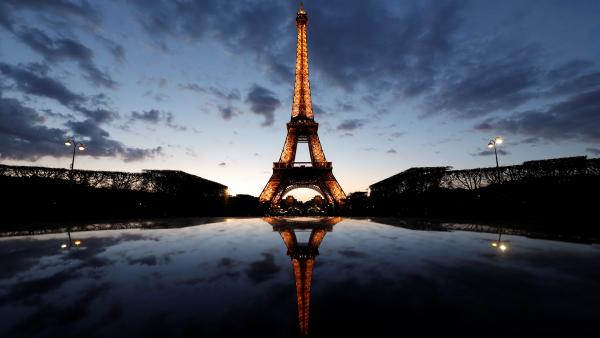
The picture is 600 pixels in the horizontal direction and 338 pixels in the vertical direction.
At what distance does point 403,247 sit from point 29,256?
8.66m

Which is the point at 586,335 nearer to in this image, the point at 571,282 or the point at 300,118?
the point at 571,282

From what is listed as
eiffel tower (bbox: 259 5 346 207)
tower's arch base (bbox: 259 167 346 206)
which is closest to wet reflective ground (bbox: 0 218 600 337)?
tower's arch base (bbox: 259 167 346 206)

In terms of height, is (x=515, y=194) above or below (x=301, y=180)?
below

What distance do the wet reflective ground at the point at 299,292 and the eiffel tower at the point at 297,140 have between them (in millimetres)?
34329

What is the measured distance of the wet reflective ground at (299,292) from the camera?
2.47 metres

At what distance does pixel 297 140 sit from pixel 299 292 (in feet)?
139

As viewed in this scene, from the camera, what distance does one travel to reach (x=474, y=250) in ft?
21.5

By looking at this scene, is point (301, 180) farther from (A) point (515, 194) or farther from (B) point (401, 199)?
(A) point (515, 194)

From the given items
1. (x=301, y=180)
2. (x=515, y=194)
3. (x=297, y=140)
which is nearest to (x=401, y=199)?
(x=515, y=194)

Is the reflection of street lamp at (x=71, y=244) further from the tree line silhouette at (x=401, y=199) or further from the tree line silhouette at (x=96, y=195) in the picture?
the tree line silhouette at (x=401, y=199)

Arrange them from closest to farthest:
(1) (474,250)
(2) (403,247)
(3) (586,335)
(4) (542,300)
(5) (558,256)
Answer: (3) (586,335) → (4) (542,300) → (5) (558,256) → (1) (474,250) → (2) (403,247)

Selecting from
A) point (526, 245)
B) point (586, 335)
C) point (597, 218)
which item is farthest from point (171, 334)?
point (597, 218)

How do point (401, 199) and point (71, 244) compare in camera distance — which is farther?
point (401, 199)

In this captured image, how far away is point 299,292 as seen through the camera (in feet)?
11.8
